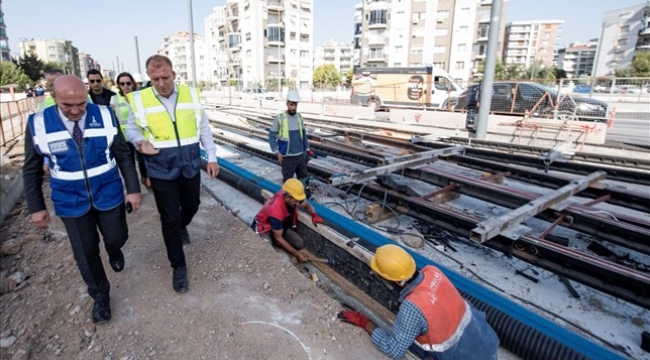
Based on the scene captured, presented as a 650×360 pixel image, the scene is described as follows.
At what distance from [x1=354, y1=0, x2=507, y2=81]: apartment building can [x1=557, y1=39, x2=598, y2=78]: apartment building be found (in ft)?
280

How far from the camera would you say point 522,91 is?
1334cm

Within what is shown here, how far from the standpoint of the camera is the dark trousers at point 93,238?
8.61ft

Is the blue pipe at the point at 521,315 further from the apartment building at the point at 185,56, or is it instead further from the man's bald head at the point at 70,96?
the apartment building at the point at 185,56

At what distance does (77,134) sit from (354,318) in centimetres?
243

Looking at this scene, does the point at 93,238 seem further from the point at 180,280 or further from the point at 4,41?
the point at 4,41

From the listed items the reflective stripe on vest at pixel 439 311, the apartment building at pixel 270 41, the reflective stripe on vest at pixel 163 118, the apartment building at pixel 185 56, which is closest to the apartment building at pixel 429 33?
the apartment building at pixel 270 41

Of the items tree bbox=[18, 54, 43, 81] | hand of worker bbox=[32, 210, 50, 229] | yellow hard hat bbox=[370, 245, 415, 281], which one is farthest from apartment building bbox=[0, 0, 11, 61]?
yellow hard hat bbox=[370, 245, 415, 281]

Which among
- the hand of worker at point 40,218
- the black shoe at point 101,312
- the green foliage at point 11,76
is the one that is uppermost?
the green foliage at point 11,76

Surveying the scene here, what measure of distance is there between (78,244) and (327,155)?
7.26m

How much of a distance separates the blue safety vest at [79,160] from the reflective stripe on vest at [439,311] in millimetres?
2285

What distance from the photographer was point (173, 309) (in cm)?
301

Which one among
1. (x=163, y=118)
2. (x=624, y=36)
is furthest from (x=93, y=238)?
(x=624, y=36)

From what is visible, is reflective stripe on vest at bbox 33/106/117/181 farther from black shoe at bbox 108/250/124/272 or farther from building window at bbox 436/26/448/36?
building window at bbox 436/26/448/36

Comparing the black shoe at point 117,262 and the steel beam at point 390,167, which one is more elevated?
the steel beam at point 390,167
